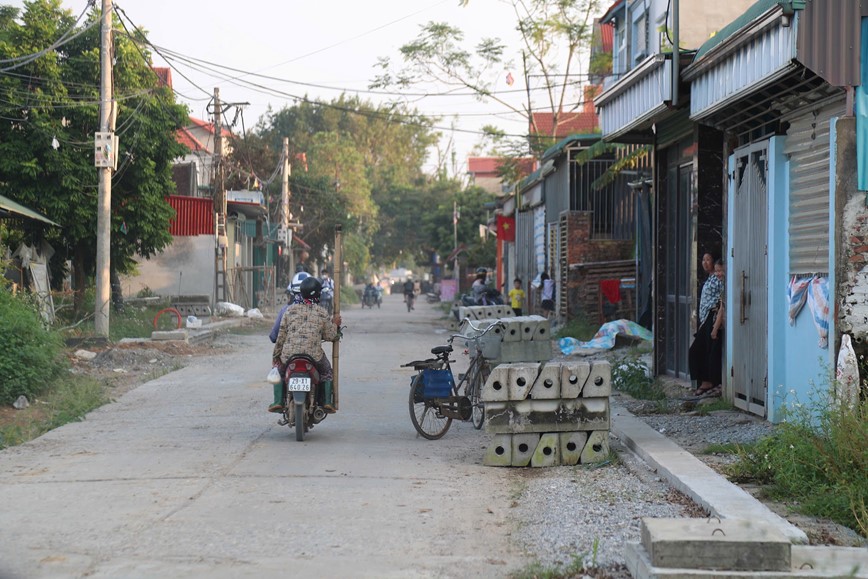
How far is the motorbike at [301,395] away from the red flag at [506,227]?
30980mm

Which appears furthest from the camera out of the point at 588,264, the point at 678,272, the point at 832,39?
the point at 588,264

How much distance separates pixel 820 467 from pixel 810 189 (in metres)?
3.43

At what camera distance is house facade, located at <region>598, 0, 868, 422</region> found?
8.72 m

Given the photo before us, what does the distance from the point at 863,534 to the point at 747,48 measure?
5147 mm

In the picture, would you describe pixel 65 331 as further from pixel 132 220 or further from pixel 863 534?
pixel 863 534

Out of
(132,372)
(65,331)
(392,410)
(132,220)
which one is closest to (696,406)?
(392,410)

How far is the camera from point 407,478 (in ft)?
28.7

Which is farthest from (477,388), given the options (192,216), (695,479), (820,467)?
(192,216)

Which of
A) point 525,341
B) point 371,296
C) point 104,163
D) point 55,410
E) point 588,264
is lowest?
point 55,410

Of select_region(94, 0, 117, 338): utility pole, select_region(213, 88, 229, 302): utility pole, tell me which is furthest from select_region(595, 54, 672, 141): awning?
select_region(213, 88, 229, 302): utility pole

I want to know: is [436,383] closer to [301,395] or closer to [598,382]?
[301,395]

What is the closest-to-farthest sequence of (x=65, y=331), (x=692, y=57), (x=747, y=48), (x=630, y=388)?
(x=747, y=48), (x=692, y=57), (x=630, y=388), (x=65, y=331)

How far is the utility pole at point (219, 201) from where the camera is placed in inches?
1421

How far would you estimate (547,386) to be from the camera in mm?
9320
